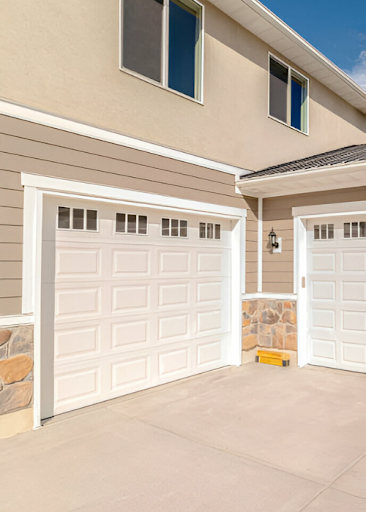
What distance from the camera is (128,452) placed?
375 centimetres

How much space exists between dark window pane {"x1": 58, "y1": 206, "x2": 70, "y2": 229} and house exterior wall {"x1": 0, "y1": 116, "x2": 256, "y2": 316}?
0.36m

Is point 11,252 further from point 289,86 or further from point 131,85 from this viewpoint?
point 289,86

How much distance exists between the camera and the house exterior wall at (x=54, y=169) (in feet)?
13.5

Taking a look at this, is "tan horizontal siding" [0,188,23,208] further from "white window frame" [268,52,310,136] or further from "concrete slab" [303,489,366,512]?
"white window frame" [268,52,310,136]

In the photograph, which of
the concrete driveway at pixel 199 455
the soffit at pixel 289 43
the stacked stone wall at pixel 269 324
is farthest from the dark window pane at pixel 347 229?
the soffit at pixel 289 43

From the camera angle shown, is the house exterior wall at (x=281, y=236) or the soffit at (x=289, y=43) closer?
the soffit at (x=289, y=43)

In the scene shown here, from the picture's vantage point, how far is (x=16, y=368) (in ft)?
13.5

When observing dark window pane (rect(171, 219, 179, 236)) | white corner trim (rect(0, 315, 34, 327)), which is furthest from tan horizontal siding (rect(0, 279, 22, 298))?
dark window pane (rect(171, 219, 179, 236))

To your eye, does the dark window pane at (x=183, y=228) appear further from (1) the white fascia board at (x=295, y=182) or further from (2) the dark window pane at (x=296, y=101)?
(2) the dark window pane at (x=296, y=101)

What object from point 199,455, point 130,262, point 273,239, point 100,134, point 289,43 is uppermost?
point 289,43

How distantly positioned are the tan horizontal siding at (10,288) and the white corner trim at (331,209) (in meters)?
4.40

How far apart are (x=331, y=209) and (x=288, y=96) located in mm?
2829

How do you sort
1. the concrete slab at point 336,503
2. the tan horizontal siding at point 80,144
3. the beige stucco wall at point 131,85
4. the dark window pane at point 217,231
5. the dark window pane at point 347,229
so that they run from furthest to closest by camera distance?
the dark window pane at point 217,231 < the dark window pane at point 347,229 < the beige stucco wall at point 131,85 < the tan horizontal siding at point 80,144 < the concrete slab at point 336,503

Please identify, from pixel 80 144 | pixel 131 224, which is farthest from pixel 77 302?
pixel 80 144
